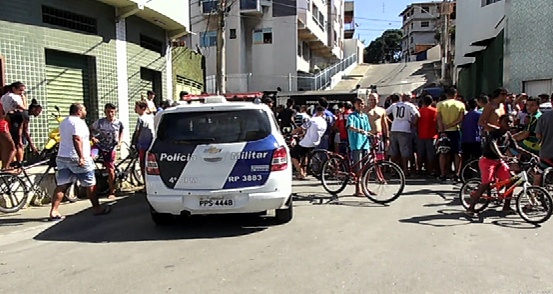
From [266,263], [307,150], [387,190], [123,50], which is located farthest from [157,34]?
[266,263]

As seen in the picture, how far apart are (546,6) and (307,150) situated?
10.5m

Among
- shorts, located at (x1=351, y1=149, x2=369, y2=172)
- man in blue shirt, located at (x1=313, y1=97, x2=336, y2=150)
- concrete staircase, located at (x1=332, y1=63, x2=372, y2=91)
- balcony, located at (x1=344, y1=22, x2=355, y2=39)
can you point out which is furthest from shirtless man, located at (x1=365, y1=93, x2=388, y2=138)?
balcony, located at (x1=344, y1=22, x2=355, y2=39)

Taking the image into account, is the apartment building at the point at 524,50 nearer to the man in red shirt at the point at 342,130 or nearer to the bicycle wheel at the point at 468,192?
the man in red shirt at the point at 342,130

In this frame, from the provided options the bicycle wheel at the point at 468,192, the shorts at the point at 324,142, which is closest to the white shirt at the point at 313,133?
the shorts at the point at 324,142

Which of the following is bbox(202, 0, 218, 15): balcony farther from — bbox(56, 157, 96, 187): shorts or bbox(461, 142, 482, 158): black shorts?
bbox(56, 157, 96, 187): shorts

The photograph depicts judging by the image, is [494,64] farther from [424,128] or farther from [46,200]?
[46,200]

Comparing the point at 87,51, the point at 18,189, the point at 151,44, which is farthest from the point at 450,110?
the point at 151,44

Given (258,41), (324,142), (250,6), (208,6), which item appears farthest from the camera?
(258,41)

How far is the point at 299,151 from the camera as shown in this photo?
31.9 feet

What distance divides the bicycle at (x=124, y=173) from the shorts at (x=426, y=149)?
6042 millimetres

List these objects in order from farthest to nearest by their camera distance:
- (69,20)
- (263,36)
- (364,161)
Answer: (263,36) < (69,20) < (364,161)

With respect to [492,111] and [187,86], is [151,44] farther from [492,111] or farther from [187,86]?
[492,111]

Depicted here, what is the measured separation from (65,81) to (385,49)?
86867mm

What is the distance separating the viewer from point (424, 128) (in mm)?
10008
